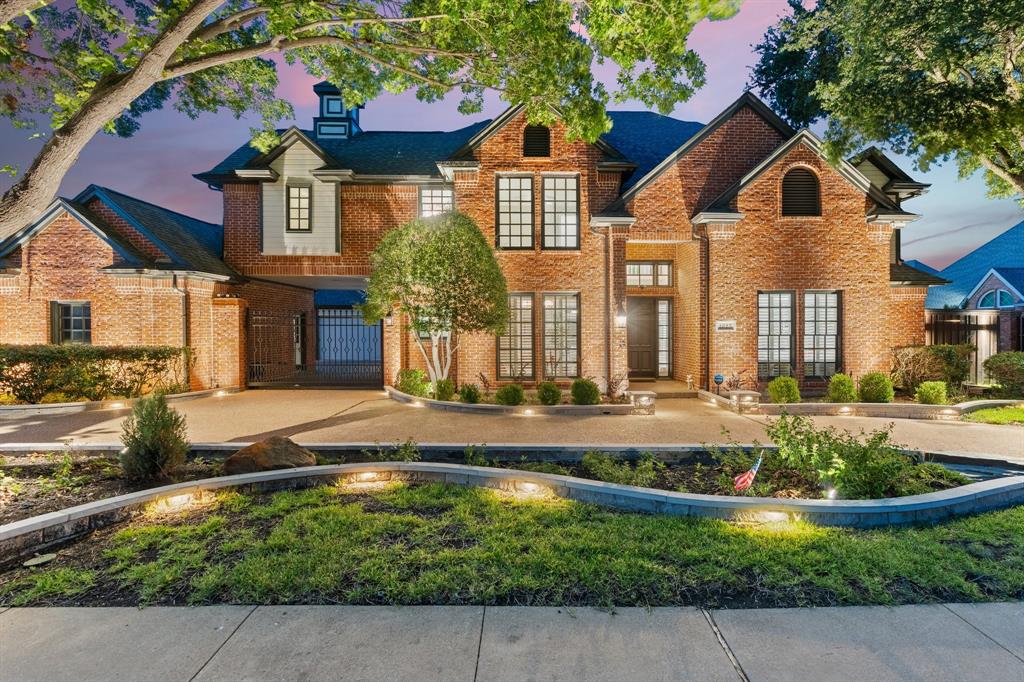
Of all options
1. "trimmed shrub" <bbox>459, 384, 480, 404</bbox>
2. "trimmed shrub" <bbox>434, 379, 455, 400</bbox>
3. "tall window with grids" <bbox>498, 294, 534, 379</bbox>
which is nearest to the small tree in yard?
"trimmed shrub" <bbox>434, 379, 455, 400</bbox>

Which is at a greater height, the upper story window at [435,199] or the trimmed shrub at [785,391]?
the upper story window at [435,199]

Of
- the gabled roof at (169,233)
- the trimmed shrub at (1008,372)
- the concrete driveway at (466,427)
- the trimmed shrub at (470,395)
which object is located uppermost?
the gabled roof at (169,233)

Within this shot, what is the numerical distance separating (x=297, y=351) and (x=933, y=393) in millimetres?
21073

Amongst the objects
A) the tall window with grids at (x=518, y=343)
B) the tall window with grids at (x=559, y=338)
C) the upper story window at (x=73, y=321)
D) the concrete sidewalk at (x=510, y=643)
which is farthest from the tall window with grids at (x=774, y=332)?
the upper story window at (x=73, y=321)

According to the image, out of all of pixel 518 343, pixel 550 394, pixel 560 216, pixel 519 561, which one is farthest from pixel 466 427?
pixel 560 216

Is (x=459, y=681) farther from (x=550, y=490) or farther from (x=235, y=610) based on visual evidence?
(x=550, y=490)

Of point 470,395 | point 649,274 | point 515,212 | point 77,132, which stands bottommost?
point 470,395

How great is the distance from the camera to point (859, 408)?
10.8 meters

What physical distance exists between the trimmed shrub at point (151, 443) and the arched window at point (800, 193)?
15.1 m

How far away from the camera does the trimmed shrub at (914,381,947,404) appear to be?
10594 millimetres

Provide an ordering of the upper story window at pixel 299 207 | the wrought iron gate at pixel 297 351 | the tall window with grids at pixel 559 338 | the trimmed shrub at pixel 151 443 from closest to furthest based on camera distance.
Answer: the trimmed shrub at pixel 151 443
the tall window with grids at pixel 559 338
the upper story window at pixel 299 207
the wrought iron gate at pixel 297 351

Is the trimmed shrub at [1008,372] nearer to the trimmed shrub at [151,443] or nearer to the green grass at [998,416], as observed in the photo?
the green grass at [998,416]

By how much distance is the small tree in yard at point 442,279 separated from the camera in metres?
11.2

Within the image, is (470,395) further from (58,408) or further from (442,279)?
(58,408)
